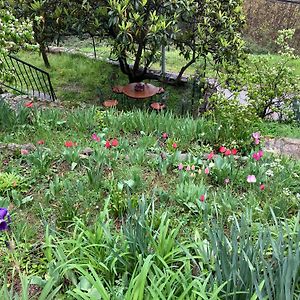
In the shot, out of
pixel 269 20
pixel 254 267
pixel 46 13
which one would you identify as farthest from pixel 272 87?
pixel 269 20

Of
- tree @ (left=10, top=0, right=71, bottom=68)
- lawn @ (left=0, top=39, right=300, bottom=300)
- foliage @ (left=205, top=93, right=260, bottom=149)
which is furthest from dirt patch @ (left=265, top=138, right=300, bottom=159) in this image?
tree @ (left=10, top=0, right=71, bottom=68)

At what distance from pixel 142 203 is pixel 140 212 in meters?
0.06

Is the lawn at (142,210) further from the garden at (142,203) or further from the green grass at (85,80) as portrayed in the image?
the green grass at (85,80)

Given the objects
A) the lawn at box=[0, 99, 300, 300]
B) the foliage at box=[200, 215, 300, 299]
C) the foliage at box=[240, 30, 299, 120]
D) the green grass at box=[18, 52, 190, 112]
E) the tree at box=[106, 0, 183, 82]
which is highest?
the tree at box=[106, 0, 183, 82]

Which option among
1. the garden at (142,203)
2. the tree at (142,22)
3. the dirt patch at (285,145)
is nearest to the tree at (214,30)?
the tree at (142,22)

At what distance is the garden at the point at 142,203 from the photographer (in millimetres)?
1782

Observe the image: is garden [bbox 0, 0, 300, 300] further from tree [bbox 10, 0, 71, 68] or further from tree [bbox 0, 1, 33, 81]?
tree [bbox 10, 0, 71, 68]

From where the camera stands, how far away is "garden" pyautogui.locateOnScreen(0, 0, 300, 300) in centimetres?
178

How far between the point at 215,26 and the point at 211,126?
298 cm

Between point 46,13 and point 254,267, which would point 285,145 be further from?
point 46,13

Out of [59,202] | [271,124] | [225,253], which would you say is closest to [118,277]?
[225,253]

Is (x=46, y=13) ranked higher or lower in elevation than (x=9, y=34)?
lower

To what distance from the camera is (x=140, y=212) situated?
2104mm

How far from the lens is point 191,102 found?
22.7 ft
